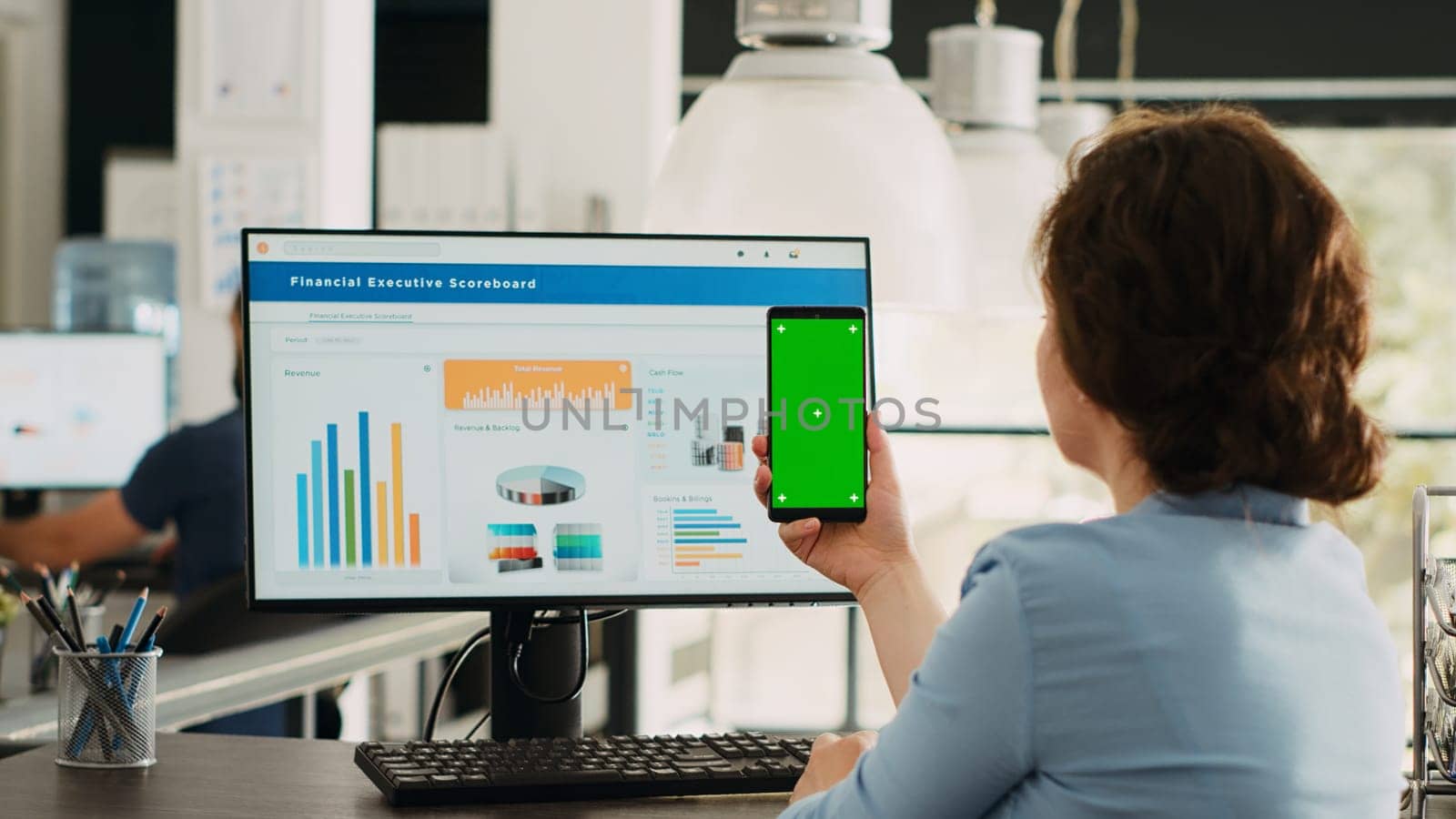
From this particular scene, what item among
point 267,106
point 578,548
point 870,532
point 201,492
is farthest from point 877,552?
point 267,106

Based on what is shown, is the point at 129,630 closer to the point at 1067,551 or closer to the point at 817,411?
the point at 817,411

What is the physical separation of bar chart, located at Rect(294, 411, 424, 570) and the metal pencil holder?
0.16 meters

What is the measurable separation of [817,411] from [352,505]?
40cm

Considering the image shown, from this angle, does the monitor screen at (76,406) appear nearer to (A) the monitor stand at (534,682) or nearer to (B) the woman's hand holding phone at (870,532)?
(A) the monitor stand at (534,682)

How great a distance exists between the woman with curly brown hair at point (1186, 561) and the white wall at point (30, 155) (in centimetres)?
643

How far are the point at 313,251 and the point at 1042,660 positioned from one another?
2.59 ft

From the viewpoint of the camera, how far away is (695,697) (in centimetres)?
473

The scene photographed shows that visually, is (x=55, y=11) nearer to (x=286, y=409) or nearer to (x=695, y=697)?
(x=695, y=697)

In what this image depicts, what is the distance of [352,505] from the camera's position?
1.38m

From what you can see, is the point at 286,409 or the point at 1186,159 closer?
the point at 1186,159

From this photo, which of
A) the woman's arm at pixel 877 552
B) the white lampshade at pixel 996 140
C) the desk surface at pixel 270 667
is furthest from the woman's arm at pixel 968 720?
the white lampshade at pixel 996 140

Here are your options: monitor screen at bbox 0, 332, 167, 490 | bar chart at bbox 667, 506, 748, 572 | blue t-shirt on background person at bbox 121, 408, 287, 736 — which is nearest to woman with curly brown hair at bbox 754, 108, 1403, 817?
bar chart at bbox 667, 506, 748, 572

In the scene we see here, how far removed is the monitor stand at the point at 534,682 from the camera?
1443mm

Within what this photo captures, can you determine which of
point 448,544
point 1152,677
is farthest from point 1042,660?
point 448,544
